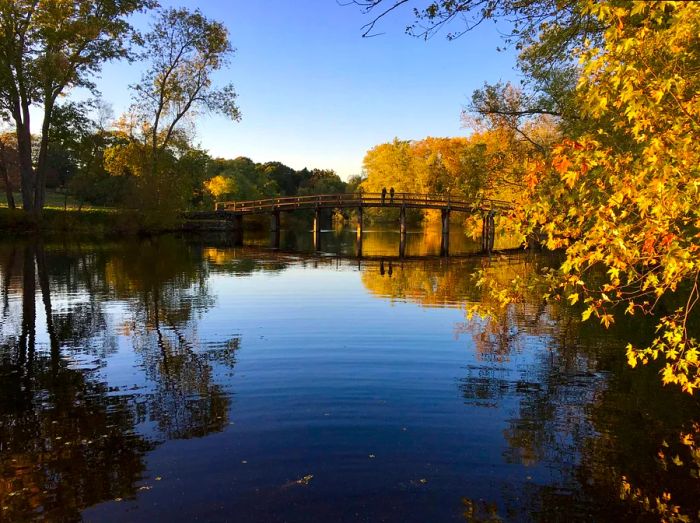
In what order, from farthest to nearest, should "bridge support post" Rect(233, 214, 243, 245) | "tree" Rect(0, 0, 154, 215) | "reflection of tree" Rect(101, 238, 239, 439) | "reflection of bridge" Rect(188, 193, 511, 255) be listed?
"bridge support post" Rect(233, 214, 243, 245) → "reflection of bridge" Rect(188, 193, 511, 255) → "tree" Rect(0, 0, 154, 215) → "reflection of tree" Rect(101, 238, 239, 439)

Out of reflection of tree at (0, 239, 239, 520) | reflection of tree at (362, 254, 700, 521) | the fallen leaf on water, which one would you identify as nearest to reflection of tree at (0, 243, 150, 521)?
reflection of tree at (0, 239, 239, 520)

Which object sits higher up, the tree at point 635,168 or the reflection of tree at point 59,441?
the tree at point 635,168

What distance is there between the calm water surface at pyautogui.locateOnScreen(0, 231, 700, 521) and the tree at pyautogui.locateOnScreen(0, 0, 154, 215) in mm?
25327

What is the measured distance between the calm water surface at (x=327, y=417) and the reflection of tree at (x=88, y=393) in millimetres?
33

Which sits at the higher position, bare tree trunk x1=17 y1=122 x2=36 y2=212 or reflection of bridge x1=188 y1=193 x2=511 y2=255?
bare tree trunk x1=17 y1=122 x2=36 y2=212

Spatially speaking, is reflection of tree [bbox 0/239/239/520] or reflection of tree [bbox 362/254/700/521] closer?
reflection of tree [bbox 362/254/700/521]

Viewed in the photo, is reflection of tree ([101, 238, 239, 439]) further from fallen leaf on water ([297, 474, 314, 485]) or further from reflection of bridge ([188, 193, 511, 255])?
reflection of bridge ([188, 193, 511, 255])

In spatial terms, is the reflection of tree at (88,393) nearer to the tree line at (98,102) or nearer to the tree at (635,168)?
the tree at (635,168)

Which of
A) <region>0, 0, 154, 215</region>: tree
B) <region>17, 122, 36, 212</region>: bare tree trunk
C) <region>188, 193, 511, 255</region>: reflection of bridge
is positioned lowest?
<region>188, 193, 511, 255</region>: reflection of bridge

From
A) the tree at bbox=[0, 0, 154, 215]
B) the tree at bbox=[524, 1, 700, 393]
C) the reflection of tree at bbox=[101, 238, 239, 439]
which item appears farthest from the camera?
the tree at bbox=[0, 0, 154, 215]

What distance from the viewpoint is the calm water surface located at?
4.92m

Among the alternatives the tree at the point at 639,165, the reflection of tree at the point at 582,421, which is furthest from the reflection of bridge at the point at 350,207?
the tree at the point at 639,165

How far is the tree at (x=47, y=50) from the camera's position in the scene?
104 feet

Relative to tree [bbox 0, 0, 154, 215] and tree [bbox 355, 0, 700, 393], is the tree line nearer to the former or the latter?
tree [bbox 0, 0, 154, 215]
